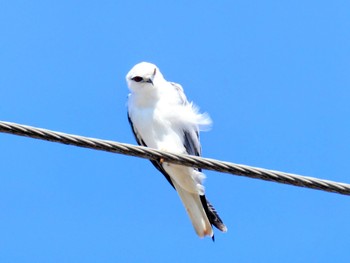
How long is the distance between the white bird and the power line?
104 inches

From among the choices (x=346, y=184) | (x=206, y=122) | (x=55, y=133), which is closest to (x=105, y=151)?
(x=55, y=133)

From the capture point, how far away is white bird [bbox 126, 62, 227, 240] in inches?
307

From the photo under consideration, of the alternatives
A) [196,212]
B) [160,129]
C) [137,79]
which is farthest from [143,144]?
[196,212]

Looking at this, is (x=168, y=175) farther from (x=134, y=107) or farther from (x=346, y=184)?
(x=346, y=184)

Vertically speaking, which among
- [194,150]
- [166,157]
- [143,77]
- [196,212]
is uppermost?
[143,77]

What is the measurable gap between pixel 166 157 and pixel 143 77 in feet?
9.68

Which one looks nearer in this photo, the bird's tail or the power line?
the power line

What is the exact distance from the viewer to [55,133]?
4.84 m

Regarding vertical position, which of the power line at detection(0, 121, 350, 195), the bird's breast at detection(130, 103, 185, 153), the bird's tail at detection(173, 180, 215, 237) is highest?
the bird's breast at detection(130, 103, 185, 153)

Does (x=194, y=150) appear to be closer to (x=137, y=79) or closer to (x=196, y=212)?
(x=196, y=212)

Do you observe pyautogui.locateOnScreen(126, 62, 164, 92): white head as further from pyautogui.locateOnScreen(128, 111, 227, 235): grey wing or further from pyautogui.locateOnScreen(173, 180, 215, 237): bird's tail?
pyautogui.locateOnScreen(173, 180, 215, 237): bird's tail

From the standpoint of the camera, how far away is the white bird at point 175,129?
7.80 metres

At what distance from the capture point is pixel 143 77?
7.99 meters

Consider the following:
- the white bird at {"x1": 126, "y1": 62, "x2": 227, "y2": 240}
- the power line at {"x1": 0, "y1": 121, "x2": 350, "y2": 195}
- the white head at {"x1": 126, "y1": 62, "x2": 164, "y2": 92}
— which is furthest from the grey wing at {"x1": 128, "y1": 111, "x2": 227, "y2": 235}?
the power line at {"x1": 0, "y1": 121, "x2": 350, "y2": 195}
